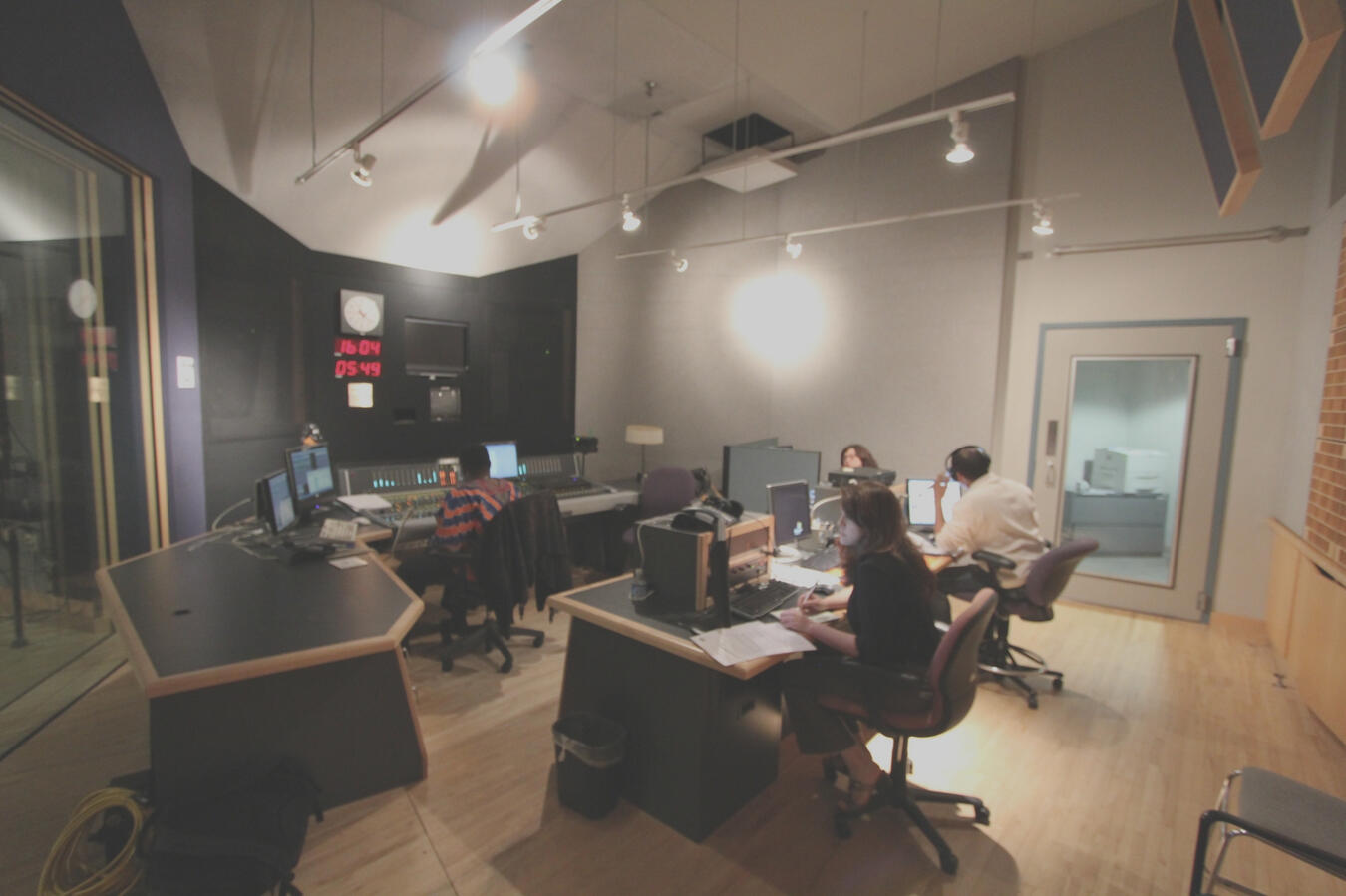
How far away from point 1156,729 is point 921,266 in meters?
3.62

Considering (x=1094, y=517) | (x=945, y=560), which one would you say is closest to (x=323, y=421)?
(x=945, y=560)

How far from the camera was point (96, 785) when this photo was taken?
2.42 metres

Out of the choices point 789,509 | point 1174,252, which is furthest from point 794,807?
point 1174,252

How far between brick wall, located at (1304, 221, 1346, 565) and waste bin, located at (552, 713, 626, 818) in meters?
3.45

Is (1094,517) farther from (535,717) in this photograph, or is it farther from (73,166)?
(73,166)

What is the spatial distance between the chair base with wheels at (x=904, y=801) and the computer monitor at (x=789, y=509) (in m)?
1.11

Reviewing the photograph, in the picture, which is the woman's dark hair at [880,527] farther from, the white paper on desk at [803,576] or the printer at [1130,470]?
the printer at [1130,470]

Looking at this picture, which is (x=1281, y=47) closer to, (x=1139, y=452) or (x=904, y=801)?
(x=904, y=801)

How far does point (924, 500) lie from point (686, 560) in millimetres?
2381

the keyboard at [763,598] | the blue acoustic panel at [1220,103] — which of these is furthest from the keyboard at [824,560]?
Result: the blue acoustic panel at [1220,103]

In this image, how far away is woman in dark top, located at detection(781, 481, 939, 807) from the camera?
6.79 ft

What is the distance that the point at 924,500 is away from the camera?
413 centimetres

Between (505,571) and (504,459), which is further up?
(504,459)

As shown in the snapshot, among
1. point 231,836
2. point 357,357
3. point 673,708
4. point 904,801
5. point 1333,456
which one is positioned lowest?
point 904,801
